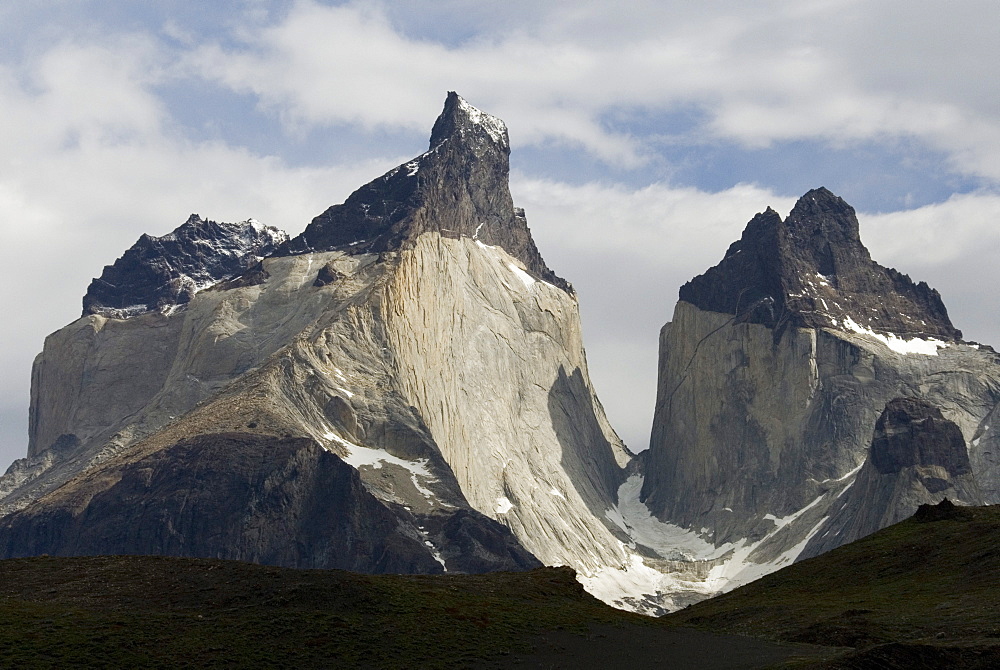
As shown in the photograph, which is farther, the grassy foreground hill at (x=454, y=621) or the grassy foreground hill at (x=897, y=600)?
the grassy foreground hill at (x=454, y=621)

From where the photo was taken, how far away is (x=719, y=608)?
141250 millimetres

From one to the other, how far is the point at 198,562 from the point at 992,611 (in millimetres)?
58562

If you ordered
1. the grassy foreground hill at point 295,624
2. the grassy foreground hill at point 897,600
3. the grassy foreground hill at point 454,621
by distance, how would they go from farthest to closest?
the grassy foreground hill at point 295,624
the grassy foreground hill at point 454,621
the grassy foreground hill at point 897,600

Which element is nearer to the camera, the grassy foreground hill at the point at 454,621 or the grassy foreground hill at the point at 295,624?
the grassy foreground hill at the point at 454,621

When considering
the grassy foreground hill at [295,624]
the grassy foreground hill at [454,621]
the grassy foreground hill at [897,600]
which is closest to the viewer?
the grassy foreground hill at [897,600]

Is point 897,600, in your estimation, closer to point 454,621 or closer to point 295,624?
point 454,621

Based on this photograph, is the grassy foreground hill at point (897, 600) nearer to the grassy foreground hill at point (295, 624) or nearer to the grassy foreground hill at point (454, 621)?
the grassy foreground hill at point (454, 621)

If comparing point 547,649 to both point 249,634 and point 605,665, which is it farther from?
point 249,634

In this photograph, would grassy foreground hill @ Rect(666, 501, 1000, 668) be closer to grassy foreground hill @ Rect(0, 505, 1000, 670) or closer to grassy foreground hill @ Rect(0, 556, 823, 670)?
grassy foreground hill @ Rect(0, 505, 1000, 670)

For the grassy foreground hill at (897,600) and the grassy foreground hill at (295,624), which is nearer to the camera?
the grassy foreground hill at (897,600)

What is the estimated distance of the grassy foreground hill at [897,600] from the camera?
98188mm

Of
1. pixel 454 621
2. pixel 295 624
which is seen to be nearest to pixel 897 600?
pixel 454 621

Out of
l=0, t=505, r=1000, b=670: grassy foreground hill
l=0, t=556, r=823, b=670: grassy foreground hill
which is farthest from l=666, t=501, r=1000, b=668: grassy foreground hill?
l=0, t=556, r=823, b=670: grassy foreground hill

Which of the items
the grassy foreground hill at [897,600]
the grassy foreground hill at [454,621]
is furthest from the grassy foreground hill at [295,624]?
the grassy foreground hill at [897,600]
